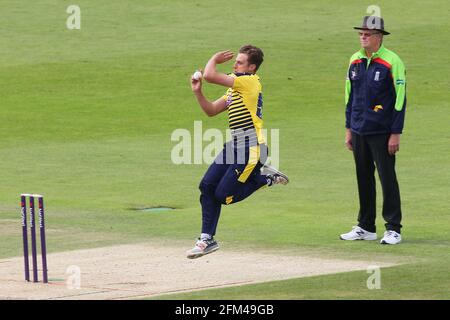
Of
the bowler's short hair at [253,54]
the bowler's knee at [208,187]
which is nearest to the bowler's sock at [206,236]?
the bowler's knee at [208,187]

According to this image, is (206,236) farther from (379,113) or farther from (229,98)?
(379,113)

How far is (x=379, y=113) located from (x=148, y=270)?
11.0ft

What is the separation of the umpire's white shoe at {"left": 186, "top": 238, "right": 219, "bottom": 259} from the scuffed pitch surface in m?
0.16

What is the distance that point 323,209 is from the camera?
16875 mm

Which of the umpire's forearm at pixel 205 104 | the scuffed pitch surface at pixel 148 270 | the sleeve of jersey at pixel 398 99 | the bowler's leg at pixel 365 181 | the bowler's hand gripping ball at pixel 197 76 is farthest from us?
the bowler's leg at pixel 365 181

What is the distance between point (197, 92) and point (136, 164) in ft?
27.6

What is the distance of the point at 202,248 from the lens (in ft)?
42.6

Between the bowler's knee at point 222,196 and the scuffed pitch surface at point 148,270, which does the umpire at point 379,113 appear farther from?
the bowler's knee at point 222,196

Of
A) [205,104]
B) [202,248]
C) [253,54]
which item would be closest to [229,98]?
[205,104]

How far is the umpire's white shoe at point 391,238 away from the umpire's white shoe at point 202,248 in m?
2.28

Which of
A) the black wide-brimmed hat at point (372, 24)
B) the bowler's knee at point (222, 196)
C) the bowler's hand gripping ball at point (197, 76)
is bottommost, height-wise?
the bowler's knee at point (222, 196)

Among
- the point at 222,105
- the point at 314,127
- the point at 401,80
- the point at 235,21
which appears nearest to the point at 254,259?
→ the point at 222,105

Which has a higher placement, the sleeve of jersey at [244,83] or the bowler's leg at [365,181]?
the sleeve of jersey at [244,83]

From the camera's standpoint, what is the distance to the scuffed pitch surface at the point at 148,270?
38.8ft
